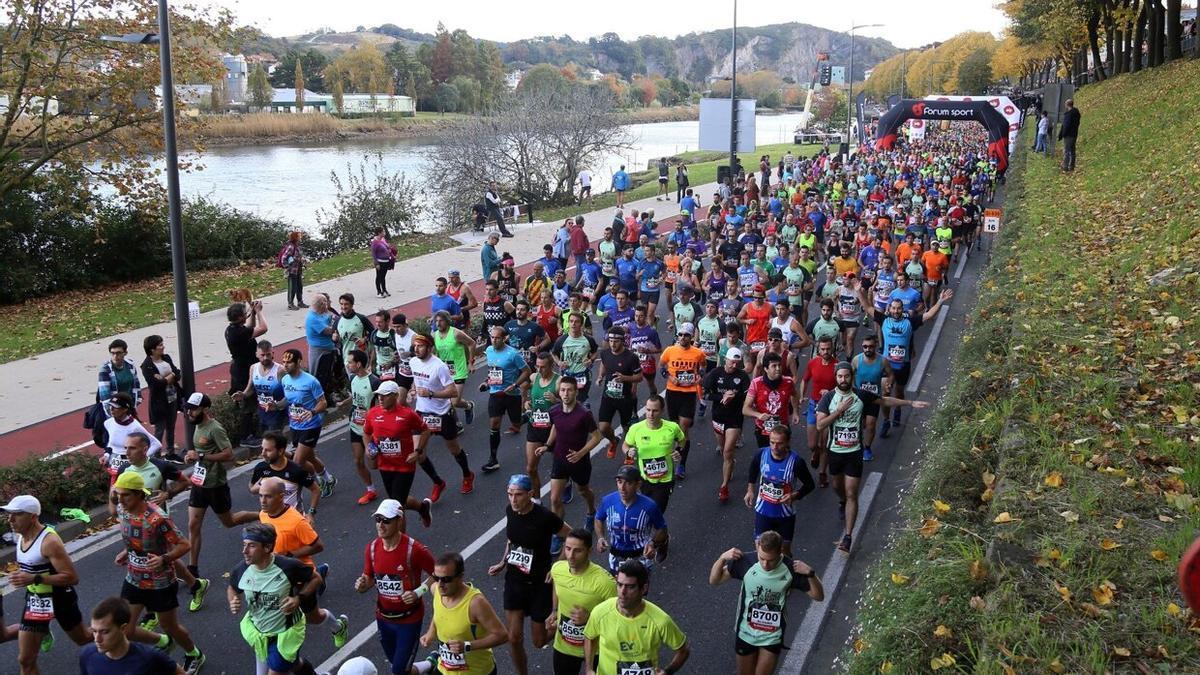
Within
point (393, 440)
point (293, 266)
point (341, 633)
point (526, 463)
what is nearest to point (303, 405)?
point (393, 440)

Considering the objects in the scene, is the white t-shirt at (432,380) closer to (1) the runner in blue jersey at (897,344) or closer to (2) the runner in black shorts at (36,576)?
(2) the runner in black shorts at (36,576)

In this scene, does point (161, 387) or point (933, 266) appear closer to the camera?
point (161, 387)

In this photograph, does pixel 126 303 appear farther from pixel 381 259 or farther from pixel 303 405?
pixel 303 405

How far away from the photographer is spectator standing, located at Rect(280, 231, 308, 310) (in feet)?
58.9

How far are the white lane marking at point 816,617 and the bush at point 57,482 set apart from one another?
22.5 feet

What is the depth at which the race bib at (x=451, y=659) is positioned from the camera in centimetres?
559

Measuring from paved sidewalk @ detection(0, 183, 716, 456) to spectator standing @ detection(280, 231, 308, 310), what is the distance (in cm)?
33

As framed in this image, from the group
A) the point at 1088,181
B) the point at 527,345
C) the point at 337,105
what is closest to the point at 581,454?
the point at 527,345

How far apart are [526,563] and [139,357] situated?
468 inches

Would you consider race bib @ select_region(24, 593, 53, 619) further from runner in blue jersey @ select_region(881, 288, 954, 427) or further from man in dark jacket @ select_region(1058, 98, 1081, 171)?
man in dark jacket @ select_region(1058, 98, 1081, 171)

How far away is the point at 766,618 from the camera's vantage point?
5.88 meters

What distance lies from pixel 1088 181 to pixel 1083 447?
1598 cm

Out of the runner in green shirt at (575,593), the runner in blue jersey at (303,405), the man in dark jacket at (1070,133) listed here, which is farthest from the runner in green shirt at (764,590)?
the man in dark jacket at (1070,133)

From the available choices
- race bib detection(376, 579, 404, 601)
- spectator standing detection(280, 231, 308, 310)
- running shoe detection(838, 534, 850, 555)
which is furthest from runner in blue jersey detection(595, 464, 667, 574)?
spectator standing detection(280, 231, 308, 310)
